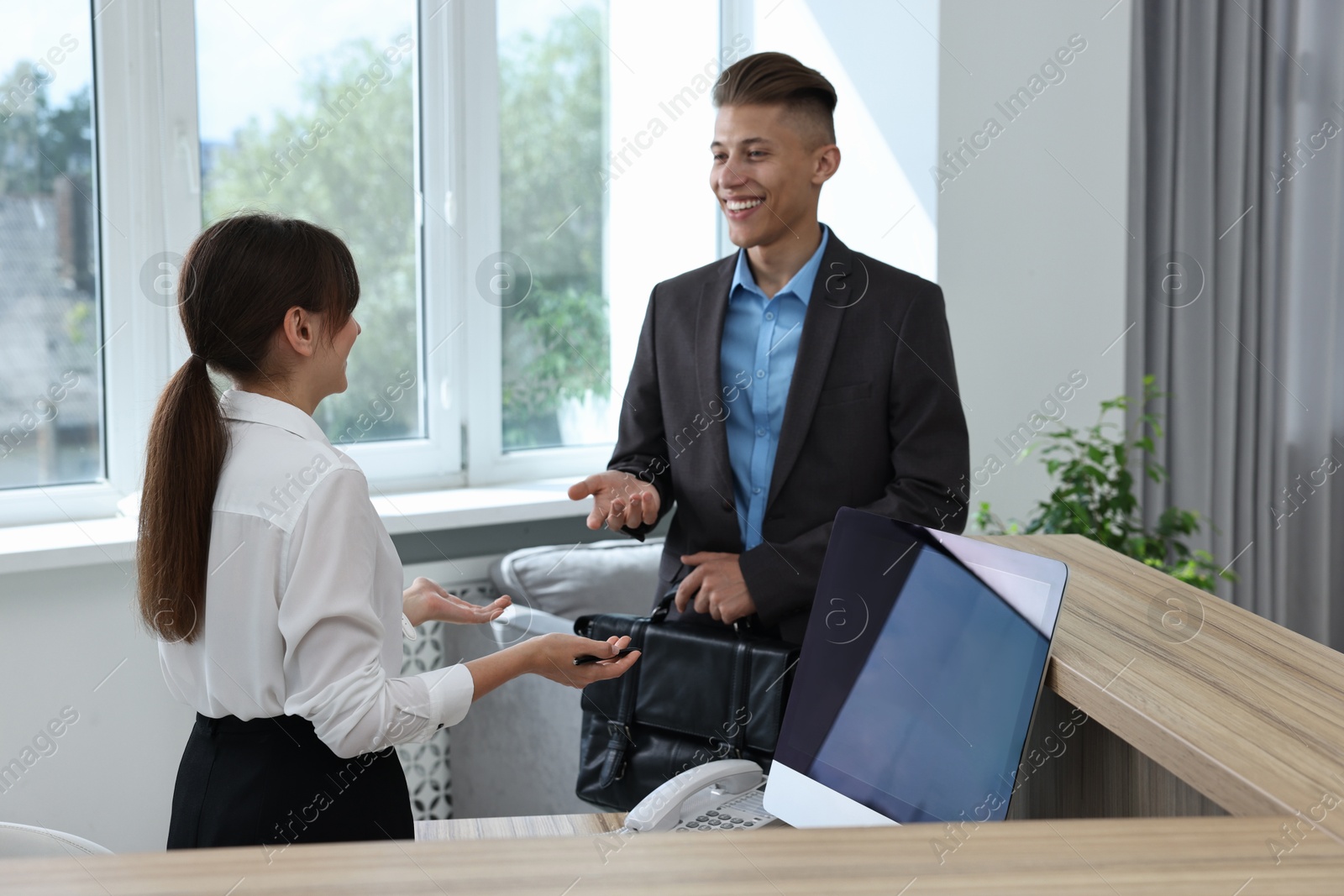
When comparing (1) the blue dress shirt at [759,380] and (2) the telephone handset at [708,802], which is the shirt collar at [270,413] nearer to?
(2) the telephone handset at [708,802]

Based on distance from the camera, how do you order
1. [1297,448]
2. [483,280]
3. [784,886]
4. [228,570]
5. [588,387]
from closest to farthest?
[784,886], [228,570], [483,280], [588,387], [1297,448]

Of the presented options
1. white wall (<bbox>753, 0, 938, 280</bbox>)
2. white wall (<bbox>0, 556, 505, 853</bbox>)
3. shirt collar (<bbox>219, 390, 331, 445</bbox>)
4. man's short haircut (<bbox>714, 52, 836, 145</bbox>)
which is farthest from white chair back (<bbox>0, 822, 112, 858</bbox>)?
white wall (<bbox>753, 0, 938, 280</bbox>)

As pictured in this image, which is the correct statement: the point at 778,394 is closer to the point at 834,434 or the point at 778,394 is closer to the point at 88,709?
the point at 834,434

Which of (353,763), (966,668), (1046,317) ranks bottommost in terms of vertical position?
(353,763)

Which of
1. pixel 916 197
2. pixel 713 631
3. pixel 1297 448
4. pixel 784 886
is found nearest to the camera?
pixel 784 886

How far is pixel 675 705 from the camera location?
5.31 feet

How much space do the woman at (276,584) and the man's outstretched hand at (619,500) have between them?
0.49m

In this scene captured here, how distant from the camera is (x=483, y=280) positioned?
305 cm

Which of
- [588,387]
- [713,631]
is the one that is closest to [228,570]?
[713,631]

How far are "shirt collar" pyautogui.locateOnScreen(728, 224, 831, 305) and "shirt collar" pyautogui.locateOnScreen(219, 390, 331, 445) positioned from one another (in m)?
0.92

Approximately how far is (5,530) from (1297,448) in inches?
156

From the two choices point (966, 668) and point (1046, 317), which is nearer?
point (966, 668)

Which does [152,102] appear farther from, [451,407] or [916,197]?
[916,197]

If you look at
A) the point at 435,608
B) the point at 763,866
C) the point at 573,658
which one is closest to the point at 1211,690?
the point at 763,866
